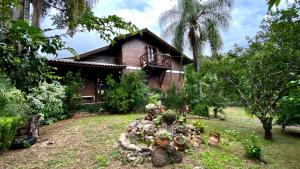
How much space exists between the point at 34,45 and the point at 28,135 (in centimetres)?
735

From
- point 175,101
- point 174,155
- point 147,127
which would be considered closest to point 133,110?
point 175,101

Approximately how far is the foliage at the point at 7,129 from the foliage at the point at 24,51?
15.4 ft

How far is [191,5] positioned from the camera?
2223cm

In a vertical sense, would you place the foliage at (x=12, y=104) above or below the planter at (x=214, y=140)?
above

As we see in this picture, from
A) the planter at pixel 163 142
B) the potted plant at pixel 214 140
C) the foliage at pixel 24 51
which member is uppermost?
the foliage at pixel 24 51

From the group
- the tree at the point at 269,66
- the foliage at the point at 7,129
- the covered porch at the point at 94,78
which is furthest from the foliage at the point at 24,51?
the covered porch at the point at 94,78

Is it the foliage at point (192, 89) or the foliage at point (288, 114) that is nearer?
the foliage at point (288, 114)

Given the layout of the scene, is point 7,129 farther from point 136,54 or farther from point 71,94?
point 136,54

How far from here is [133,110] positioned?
50.4ft

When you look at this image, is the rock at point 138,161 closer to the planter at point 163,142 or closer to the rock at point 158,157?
the rock at point 158,157

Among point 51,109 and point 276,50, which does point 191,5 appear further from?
point 51,109

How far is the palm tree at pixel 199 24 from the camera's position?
23281 mm

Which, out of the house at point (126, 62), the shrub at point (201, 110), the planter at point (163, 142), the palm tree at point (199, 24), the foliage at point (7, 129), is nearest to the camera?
the planter at point (163, 142)

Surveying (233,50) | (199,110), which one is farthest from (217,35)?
(233,50)
